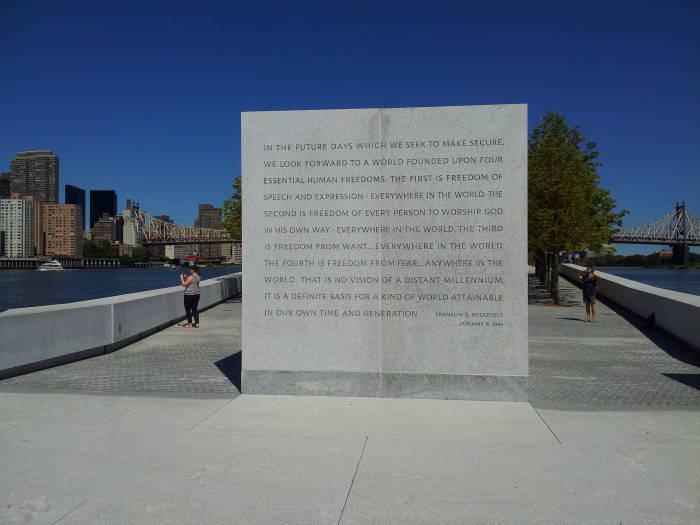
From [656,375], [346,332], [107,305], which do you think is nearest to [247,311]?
[346,332]

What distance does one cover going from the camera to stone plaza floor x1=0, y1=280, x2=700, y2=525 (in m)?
3.92

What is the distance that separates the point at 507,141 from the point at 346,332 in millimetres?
2852

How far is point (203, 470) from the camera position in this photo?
4586 mm

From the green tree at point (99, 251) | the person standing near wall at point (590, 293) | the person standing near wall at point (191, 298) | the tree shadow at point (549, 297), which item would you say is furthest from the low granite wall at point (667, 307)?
the green tree at point (99, 251)

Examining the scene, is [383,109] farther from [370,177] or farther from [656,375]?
[656,375]

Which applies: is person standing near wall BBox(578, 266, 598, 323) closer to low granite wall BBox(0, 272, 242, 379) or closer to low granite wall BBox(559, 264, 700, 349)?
Result: low granite wall BBox(559, 264, 700, 349)

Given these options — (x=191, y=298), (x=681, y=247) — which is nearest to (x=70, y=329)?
(x=191, y=298)

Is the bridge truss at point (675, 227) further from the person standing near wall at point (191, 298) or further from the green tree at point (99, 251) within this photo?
the green tree at point (99, 251)

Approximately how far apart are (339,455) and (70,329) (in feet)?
21.2

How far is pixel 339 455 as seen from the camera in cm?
497

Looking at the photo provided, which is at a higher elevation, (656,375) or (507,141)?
(507,141)

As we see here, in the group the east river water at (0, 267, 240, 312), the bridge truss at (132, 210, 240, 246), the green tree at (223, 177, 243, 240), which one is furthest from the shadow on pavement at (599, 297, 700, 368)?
the bridge truss at (132, 210, 240, 246)

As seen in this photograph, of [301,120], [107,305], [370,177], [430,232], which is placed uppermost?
[301,120]

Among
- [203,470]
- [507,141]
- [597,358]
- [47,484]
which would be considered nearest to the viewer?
[47,484]
